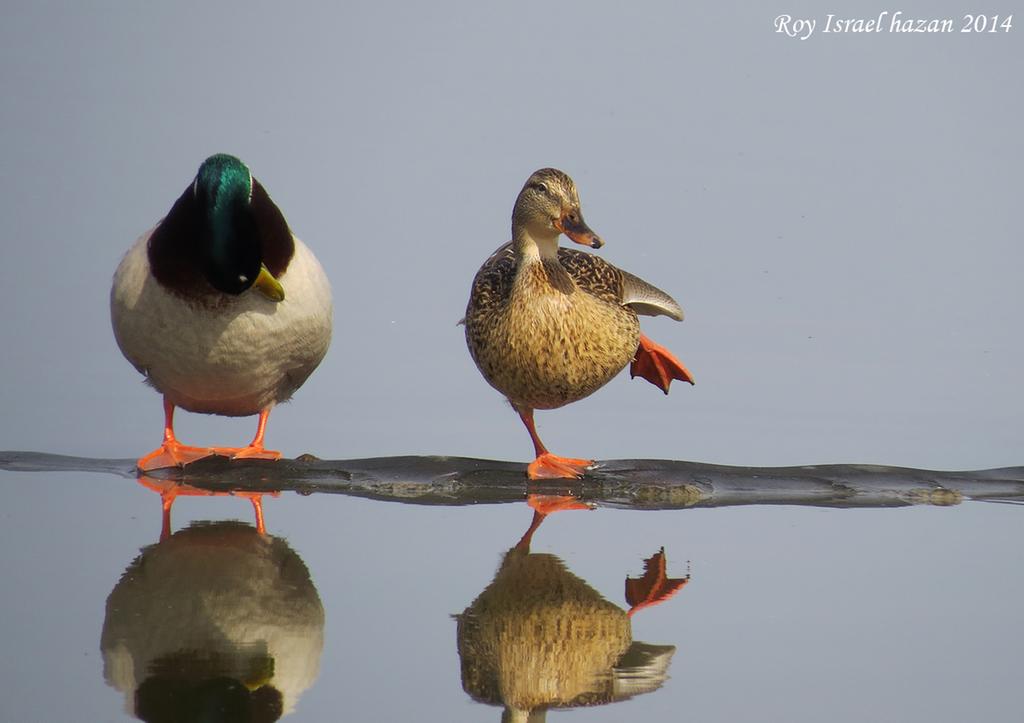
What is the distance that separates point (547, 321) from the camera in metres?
5.99

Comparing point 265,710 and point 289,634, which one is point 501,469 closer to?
point 289,634

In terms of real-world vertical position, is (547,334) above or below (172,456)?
above

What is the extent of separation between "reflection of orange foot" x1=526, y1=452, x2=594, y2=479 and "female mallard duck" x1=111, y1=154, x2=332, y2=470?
A: 3.10ft

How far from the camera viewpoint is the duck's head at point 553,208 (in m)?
5.96

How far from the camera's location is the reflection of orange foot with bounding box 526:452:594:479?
5.82m

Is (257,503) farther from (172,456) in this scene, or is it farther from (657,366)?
(657,366)

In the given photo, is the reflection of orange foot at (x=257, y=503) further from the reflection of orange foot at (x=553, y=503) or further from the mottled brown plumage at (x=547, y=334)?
the mottled brown plumage at (x=547, y=334)

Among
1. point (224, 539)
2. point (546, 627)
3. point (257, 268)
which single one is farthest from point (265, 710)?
point (257, 268)

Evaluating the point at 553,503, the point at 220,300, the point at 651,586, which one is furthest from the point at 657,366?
the point at 651,586

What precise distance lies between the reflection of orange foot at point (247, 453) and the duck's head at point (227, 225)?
67cm

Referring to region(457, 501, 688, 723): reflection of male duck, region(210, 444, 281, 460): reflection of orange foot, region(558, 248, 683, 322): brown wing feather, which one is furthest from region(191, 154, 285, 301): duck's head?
region(457, 501, 688, 723): reflection of male duck

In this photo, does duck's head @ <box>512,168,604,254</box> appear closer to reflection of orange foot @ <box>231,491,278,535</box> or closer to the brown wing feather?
the brown wing feather

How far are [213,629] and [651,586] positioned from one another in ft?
4.16

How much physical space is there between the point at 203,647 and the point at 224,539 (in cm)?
112
